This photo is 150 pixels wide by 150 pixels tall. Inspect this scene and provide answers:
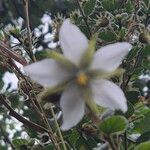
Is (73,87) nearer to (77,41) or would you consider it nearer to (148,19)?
(77,41)

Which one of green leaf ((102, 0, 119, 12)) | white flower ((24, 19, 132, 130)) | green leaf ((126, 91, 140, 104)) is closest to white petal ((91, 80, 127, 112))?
white flower ((24, 19, 132, 130))

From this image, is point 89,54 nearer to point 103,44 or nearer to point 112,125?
point 112,125

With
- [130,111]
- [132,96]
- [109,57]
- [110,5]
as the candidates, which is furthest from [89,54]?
[110,5]

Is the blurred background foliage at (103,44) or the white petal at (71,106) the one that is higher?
the white petal at (71,106)

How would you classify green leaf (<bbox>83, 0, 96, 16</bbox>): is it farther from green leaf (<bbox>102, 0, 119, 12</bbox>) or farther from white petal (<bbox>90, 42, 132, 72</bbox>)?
white petal (<bbox>90, 42, 132, 72</bbox>)

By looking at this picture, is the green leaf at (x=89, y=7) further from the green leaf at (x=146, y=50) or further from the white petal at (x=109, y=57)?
the white petal at (x=109, y=57)

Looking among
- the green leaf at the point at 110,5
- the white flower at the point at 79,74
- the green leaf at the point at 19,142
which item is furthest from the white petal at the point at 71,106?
the green leaf at the point at 110,5
